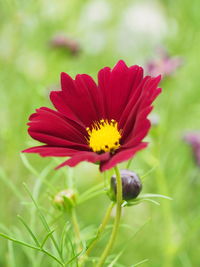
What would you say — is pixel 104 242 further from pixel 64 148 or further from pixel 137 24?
pixel 137 24

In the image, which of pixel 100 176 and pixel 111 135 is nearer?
pixel 111 135

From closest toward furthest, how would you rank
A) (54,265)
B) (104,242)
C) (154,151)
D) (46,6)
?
(54,265) < (154,151) < (104,242) < (46,6)

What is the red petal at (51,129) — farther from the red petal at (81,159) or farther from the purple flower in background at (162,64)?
the purple flower in background at (162,64)

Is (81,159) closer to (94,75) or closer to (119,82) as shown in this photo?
(119,82)

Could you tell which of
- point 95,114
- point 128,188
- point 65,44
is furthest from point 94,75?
point 128,188

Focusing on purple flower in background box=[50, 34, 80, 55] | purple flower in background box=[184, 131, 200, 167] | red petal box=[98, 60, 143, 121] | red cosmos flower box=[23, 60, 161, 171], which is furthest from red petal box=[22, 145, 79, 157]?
purple flower in background box=[50, 34, 80, 55]

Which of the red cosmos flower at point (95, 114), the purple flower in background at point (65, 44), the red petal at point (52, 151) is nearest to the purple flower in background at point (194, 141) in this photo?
the purple flower in background at point (65, 44)

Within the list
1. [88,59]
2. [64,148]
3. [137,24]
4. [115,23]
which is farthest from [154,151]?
[137,24]

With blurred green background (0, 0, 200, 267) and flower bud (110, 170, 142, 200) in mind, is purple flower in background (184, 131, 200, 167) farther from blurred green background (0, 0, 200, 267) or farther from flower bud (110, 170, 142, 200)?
flower bud (110, 170, 142, 200)
